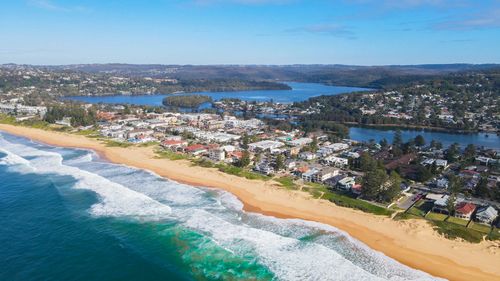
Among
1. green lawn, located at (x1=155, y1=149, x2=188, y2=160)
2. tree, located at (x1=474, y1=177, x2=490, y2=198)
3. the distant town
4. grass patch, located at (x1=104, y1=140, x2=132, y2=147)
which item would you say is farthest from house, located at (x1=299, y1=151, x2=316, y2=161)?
grass patch, located at (x1=104, y1=140, x2=132, y2=147)

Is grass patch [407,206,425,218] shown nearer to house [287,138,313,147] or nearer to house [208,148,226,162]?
house [208,148,226,162]

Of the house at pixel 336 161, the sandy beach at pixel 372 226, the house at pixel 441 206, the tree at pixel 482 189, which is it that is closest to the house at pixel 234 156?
the sandy beach at pixel 372 226

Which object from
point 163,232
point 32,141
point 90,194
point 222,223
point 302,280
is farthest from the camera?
point 32,141

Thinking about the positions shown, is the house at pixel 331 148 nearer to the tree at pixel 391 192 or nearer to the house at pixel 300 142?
the house at pixel 300 142

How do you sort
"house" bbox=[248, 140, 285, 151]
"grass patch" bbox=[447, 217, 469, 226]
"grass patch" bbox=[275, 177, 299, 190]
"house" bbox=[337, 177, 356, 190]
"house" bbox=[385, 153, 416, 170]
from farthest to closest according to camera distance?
"house" bbox=[248, 140, 285, 151] < "house" bbox=[385, 153, 416, 170] < "grass patch" bbox=[275, 177, 299, 190] < "house" bbox=[337, 177, 356, 190] < "grass patch" bbox=[447, 217, 469, 226]

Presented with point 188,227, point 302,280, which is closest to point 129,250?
point 188,227

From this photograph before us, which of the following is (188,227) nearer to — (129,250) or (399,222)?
(129,250)

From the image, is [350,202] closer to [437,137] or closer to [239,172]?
[239,172]
